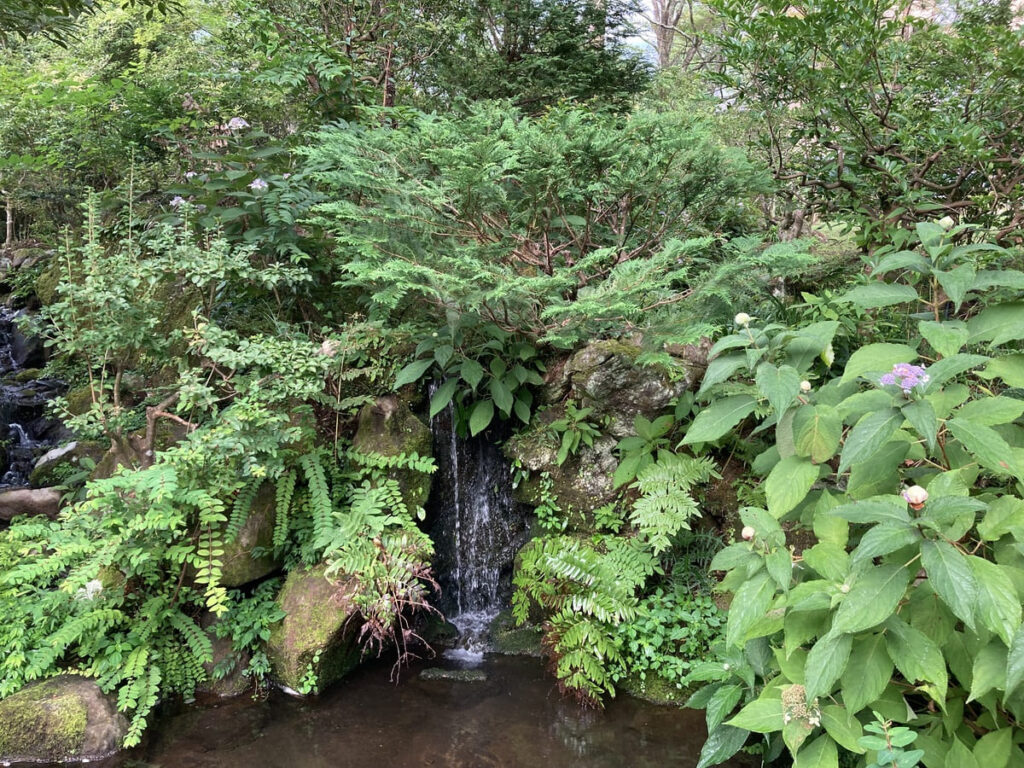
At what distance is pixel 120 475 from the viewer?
362cm

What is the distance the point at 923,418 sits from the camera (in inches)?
69.5

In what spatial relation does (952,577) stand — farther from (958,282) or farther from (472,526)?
(472,526)

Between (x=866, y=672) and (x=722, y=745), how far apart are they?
827 millimetres

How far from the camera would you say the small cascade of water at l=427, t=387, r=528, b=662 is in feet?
15.4

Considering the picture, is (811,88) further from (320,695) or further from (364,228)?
(320,695)

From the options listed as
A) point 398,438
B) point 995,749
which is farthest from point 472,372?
point 995,749

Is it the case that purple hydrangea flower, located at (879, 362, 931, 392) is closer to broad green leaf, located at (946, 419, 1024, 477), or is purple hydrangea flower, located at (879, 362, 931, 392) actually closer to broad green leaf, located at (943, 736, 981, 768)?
broad green leaf, located at (946, 419, 1024, 477)

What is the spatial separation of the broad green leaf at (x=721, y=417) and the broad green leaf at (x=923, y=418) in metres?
→ 0.60

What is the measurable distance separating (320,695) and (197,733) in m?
0.70

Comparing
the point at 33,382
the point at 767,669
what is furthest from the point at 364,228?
the point at 33,382

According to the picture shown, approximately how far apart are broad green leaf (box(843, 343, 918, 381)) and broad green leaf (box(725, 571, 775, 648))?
857 mm

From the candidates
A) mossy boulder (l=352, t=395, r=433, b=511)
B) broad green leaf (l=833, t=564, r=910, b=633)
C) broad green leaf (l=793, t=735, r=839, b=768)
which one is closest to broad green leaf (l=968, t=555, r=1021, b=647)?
broad green leaf (l=833, t=564, r=910, b=633)

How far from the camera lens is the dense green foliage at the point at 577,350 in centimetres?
237

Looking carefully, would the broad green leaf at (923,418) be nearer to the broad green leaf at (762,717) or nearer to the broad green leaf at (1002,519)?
the broad green leaf at (1002,519)
